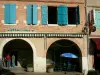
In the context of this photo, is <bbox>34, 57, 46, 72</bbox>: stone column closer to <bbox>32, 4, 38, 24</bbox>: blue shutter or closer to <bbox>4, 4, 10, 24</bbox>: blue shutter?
<bbox>32, 4, 38, 24</bbox>: blue shutter

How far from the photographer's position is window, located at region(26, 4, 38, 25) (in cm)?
3425

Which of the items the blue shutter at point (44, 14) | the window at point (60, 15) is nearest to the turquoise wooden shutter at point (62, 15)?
the window at point (60, 15)

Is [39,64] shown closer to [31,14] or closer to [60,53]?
[60,53]

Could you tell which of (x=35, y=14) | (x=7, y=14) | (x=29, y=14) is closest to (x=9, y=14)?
(x=7, y=14)

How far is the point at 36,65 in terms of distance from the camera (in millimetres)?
34344

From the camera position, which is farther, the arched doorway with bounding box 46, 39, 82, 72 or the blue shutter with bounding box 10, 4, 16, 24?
the arched doorway with bounding box 46, 39, 82, 72

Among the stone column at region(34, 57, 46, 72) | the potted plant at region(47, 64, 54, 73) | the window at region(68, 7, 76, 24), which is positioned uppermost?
the window at region(68, 7, 76, 24)

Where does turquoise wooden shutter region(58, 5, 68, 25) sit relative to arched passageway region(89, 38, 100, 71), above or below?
above

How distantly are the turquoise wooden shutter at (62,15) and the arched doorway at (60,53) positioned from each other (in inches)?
91.2

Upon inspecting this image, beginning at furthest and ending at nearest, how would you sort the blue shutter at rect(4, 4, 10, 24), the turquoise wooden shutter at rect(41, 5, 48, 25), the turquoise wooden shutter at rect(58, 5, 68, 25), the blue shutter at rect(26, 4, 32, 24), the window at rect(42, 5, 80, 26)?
the turquoise wooden shutter at rect(58, 5, 68, 25), the window at rect(42, 5, 80, 26), the turquoise wooden shutter at rect(41, 5, 48, 25), the blue shutter at rect(26, 4, 32, 24), the blue shutter at rect(4, 4, 10, 24)

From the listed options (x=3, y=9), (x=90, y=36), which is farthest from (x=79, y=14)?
(x=3, y=9)

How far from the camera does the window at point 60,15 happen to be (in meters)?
34.6

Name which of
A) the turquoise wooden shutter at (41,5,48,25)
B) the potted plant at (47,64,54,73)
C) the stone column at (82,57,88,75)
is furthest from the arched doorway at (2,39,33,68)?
the stone column at (82,57,88,75)

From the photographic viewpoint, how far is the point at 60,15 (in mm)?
35000
